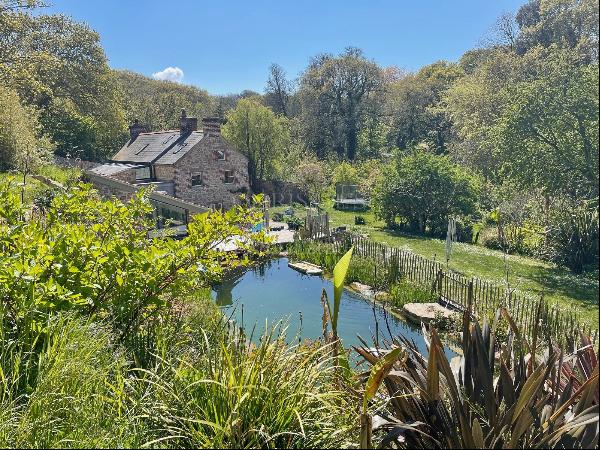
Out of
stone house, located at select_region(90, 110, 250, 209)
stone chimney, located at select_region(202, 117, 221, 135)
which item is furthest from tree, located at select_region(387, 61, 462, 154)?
stone chimney, located at select_region(202, 117, 221, 135)

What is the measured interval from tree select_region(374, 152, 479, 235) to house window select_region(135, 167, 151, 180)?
10636 millimetres

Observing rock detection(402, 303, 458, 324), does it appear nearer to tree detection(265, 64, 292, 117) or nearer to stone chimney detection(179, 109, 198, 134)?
stone chimney detection(179, 109, 198, 134)

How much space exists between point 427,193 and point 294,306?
1159cm

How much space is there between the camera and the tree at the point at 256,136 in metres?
26.6

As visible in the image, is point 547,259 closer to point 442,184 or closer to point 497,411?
point 442,184

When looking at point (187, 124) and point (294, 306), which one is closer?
point (294, 306)

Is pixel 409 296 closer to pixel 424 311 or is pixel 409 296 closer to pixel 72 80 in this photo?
pixel 424 311

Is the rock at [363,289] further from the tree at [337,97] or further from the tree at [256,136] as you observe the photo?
the tree at [337,97]

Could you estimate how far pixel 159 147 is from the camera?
71.4 ft

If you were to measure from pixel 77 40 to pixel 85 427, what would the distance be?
87.7 feet

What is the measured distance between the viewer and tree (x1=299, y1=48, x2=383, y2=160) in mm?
33062

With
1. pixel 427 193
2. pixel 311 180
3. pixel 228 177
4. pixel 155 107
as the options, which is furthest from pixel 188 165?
pixel 155 107

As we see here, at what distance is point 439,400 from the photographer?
7.18 ft

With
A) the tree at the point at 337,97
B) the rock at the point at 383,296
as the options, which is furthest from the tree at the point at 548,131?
the tree at the point at 337,97
